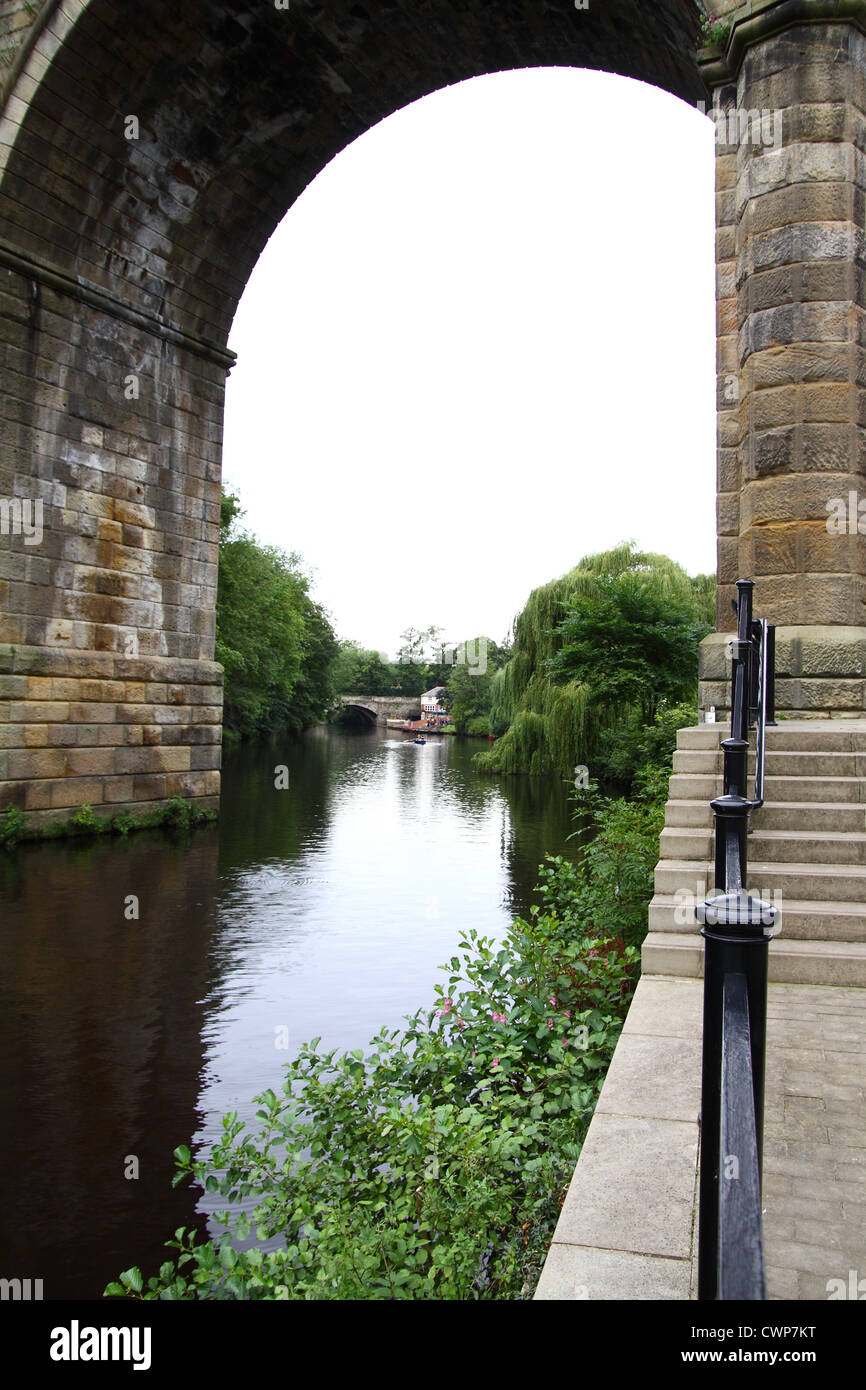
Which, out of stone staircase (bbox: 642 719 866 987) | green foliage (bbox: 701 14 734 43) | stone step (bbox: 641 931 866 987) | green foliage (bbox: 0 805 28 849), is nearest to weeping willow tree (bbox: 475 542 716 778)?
green foliage (bbox: 0 805 28 849)

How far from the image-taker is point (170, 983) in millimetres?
6047

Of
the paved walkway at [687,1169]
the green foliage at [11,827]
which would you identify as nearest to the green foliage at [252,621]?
the green foliage at [11,827]

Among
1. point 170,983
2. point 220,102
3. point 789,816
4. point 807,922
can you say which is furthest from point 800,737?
point 220,102

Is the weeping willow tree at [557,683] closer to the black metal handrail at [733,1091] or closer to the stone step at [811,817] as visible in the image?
the stone step at [811,817]

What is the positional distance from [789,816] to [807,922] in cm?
78

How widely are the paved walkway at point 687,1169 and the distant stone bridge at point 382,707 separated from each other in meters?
81.9

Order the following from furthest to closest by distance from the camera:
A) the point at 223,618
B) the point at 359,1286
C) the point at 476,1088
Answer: the point at 223,618 < the point at 476,1088 < the point at 359,1286

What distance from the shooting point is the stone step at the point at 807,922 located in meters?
4.01

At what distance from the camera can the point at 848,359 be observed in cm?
625

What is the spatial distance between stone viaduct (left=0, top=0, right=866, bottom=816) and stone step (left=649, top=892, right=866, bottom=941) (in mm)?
2412

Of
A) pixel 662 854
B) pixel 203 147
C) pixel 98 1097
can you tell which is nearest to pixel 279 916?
pixel 98 1097

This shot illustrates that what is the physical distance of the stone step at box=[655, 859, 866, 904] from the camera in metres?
4.27
